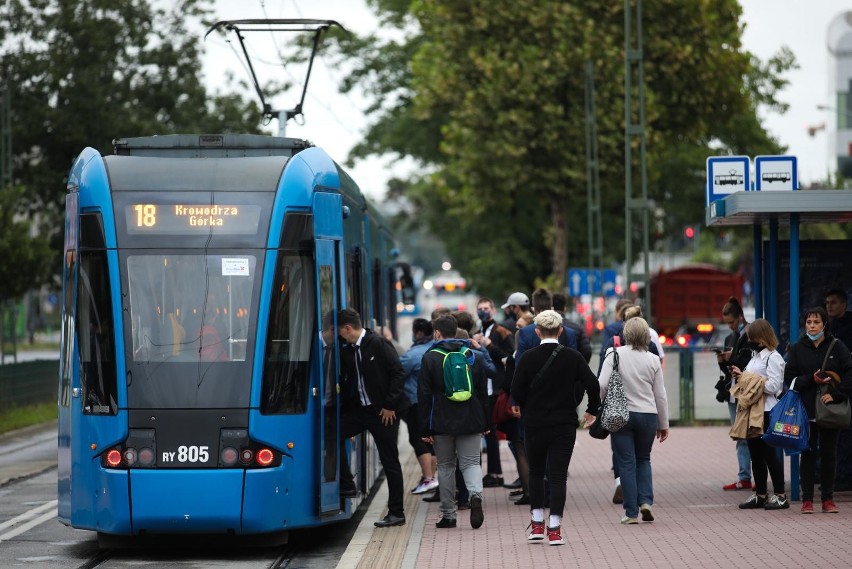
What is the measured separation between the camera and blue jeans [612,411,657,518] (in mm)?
12883

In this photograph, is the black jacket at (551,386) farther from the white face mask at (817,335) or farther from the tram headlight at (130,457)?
the tram headlight at (130,457)

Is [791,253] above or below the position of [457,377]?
above

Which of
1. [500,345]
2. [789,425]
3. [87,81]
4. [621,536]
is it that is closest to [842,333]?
[789,425]

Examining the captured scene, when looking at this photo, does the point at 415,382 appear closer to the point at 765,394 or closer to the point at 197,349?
the point at 765,394

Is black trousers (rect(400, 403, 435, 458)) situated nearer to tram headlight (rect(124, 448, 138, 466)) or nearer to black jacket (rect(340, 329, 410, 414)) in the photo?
black jacket (rect(340, 329, 410, 414))

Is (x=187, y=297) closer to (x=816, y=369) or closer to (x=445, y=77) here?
(x=816, y=369)

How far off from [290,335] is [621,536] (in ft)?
9.55

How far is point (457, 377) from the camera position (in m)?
13.0

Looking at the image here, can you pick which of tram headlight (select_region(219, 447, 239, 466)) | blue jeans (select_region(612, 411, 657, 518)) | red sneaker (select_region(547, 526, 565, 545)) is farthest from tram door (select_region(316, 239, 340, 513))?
blue jeans (select_region(612, 411, 657, 518))

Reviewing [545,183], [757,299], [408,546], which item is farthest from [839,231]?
[408,546]

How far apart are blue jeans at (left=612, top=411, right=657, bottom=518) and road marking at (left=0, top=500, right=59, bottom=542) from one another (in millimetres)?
5003

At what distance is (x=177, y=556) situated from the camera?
12.4 meters

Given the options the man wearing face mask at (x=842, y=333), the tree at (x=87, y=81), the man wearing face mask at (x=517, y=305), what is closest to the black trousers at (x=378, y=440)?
the man wearing face mask at (x=517, y=305)

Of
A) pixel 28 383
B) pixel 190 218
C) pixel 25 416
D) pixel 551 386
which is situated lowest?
pixel 25 416
